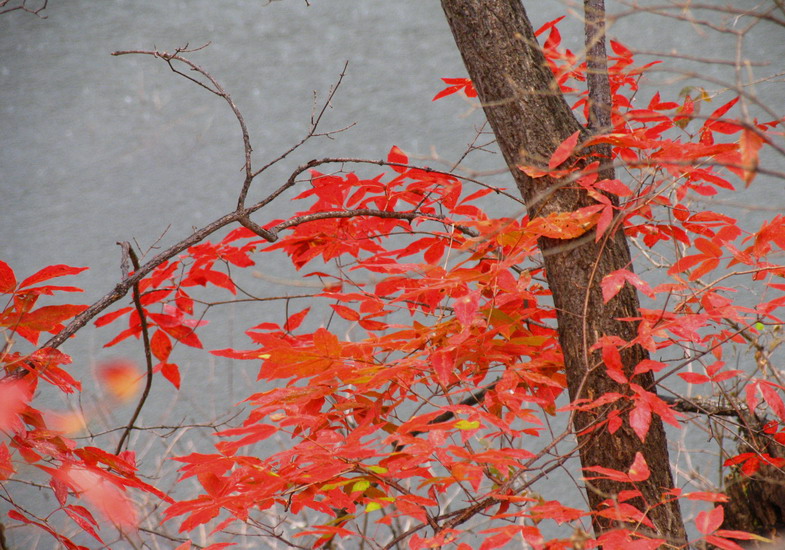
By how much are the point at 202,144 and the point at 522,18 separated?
1.62 m

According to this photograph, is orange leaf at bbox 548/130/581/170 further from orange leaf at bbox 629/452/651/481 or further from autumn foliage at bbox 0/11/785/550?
orange leaf at bbox 629/452/651/481

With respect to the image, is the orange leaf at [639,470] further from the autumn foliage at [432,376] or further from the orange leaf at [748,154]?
the orange leaf at [748,154]

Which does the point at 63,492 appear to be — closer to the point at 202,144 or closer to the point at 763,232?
the point at 763,232

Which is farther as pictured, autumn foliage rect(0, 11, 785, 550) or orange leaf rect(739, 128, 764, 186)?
autumn foliage rect(0, 11, 785, 550)

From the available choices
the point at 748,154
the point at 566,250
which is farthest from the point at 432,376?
the point at 748,154

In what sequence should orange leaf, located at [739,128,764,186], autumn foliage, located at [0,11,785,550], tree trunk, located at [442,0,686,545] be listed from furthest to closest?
tree trunk, located at [442,0,686,545]
autumn foliage, located at [0,11,785,550]
orange leaf, located at [739,128,764,186]

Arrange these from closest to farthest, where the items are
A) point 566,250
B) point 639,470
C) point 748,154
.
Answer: point 748,154 → point 639,470 → point 566,250

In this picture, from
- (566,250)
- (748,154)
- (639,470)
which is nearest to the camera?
(748,154)

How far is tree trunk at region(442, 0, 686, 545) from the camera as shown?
0.96 metres

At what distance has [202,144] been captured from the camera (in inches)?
95.6

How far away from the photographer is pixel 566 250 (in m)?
0.99

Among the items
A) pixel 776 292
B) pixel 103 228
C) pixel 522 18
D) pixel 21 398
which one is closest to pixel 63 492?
pixel 21 398

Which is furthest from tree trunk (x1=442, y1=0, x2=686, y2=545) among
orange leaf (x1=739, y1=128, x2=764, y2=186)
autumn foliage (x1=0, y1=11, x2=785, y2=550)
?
orange leaf (x1=739, y1=128, x2=764, y2=186)

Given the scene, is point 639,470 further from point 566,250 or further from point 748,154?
point 748,154
